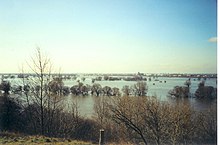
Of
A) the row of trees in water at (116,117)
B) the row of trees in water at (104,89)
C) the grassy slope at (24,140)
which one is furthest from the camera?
the row of trees in water at (116,117)

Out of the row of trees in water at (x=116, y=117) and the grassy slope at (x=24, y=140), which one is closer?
the grassy slope at (x=24, y=140)

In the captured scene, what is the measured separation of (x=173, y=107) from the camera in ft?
13.6

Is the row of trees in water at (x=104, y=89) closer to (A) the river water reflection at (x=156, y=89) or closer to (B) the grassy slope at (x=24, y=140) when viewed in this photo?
(A) the river water reflection at (x=156, y=89)

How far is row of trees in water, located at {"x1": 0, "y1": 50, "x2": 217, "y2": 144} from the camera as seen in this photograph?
3791 millimetres

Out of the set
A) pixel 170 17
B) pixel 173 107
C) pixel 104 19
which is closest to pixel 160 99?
pixel 173 107

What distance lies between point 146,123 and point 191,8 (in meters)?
1.85

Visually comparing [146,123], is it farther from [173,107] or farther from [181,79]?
[181,79]

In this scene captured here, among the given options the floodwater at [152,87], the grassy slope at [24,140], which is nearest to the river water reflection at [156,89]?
the floodwater at [152,87]

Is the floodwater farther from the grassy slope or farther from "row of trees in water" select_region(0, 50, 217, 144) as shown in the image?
the grassy slope

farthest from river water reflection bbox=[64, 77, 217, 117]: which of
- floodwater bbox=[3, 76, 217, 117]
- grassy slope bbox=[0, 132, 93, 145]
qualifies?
grassy slope bbox=[0, 132, 93, 145]

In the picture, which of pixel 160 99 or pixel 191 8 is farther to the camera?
pixel 160 99

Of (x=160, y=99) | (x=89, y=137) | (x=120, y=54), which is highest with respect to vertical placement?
(x=120, y=54)

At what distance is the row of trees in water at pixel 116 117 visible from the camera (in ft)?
12.4

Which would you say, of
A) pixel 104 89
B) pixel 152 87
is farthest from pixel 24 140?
pixel 152 87
